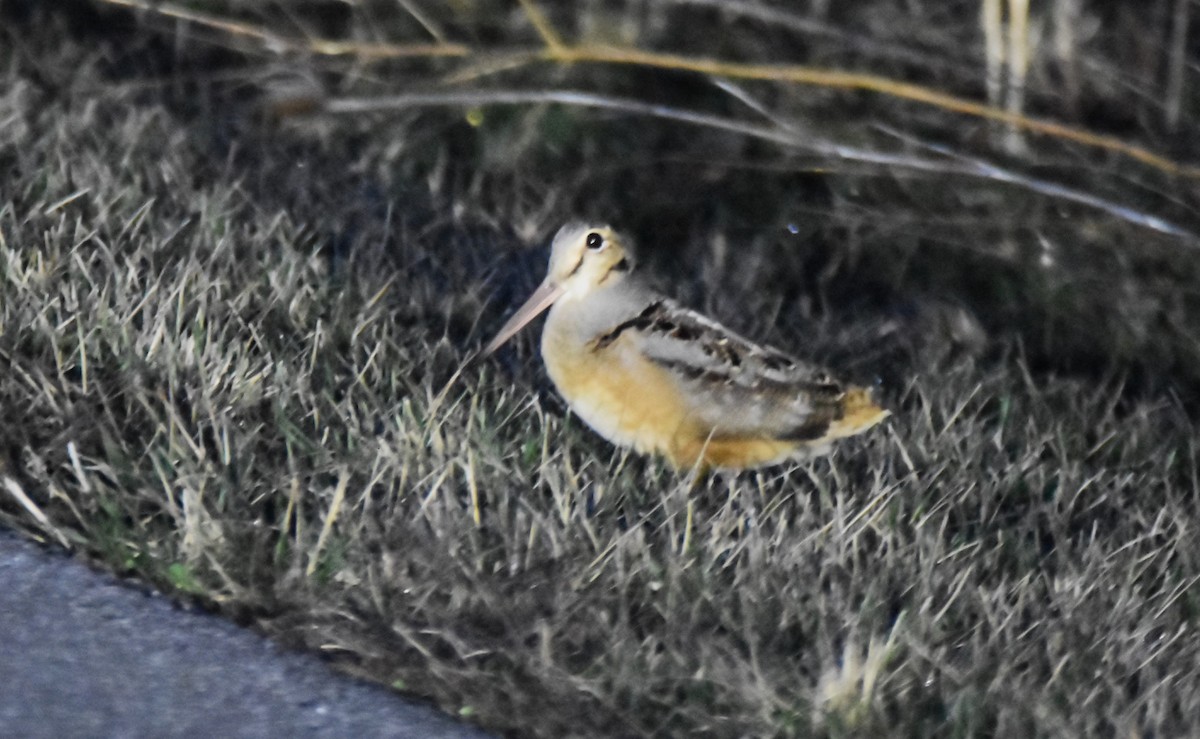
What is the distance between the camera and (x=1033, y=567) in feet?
10.9

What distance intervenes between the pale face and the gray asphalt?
3.80ft

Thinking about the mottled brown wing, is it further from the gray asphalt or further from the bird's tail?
the gray asphalt

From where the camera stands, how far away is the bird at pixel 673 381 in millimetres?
3475

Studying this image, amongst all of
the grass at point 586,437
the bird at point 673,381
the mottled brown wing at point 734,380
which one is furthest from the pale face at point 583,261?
the grass at point 586,437

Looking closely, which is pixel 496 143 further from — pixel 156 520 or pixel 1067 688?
pixel 1067 688

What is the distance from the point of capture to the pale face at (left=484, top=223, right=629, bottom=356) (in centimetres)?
371

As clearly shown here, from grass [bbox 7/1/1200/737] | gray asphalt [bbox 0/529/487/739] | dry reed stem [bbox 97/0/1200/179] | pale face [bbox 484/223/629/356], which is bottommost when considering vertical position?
gray asphalt [bbox 0/529/487/739]

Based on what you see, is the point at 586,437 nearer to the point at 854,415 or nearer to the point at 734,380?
the point at 734,380

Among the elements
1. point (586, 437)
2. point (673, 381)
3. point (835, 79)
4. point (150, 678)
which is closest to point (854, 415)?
point (673, 381)

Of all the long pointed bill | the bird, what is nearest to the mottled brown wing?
the bird

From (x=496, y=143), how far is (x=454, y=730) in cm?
288

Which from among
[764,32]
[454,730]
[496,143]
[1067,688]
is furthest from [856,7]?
[454,730]

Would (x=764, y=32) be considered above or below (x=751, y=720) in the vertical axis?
above

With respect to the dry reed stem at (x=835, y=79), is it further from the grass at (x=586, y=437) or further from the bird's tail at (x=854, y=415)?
the bird's tail at (x=854, y=415)
